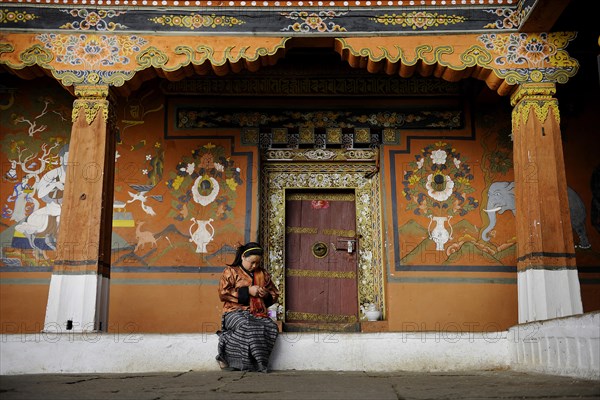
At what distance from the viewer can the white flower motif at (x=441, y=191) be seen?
25.7ft

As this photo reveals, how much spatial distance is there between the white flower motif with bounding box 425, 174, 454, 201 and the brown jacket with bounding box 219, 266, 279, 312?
9.12ft

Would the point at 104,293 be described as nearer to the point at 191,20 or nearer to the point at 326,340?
the point at 326,340

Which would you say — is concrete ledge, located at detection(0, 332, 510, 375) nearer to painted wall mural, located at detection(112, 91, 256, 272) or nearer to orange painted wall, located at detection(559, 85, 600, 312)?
painted wall mural, located at detection(112, 91, 256, 272)

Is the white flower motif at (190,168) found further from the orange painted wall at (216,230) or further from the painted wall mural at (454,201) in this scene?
the painted wall mural at (454,201)

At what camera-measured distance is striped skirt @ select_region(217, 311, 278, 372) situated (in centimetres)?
533

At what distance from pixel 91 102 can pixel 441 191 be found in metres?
3.95

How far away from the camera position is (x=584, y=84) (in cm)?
783

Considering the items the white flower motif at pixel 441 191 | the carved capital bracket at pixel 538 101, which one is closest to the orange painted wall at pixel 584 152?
the white flower motif at pixel 441 191

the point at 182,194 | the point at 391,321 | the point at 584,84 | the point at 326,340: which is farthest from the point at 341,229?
the point at 584,84

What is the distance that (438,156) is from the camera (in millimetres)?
7953

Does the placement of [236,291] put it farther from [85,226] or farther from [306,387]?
[306,387]

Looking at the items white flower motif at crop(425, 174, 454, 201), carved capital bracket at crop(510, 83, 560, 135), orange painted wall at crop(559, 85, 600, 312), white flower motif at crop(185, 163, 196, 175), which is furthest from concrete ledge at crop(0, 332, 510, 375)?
white flower motif at crop(185, 163, 196, 175)

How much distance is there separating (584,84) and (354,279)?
11.3 feet

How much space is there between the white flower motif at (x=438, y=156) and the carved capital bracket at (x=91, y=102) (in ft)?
12.2
